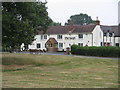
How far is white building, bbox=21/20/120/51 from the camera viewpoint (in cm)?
6078

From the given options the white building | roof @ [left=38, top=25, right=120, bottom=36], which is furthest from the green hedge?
roof @ [left=38, top=25, right=120, bottom=36]

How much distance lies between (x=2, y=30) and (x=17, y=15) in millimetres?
2988

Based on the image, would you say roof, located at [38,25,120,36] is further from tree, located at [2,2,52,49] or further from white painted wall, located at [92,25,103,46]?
tree, located at [2,2,52,49]

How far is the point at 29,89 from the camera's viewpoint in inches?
387

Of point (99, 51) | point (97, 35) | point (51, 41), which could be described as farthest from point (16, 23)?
point (51, 41)

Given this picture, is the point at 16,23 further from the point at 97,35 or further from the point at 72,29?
the point at 72,29

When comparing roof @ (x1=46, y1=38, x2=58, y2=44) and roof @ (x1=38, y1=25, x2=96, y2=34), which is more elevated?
roof @ (x1=38, y1=25, x2=96, y2=34)

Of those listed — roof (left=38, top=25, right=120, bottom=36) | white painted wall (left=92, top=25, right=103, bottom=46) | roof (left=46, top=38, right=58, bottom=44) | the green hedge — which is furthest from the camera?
roof (left=46, top=38, right=58, bottom=44)

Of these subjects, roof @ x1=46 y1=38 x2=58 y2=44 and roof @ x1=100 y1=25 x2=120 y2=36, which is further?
roof @ x1=100 y1=25 x2=120 y2=36

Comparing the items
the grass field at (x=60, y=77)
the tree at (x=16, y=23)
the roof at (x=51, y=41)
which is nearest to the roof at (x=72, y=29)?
the roof at (x=51, y=41)

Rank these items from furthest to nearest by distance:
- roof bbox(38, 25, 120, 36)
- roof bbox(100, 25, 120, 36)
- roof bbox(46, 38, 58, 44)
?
roof bbox(100, 25, 120, 36)
roof bbox(46, 38, 58, 44)
roof bbox(38, 25, 120, 36)

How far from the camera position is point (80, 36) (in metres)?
61.8

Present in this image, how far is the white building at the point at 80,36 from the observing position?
60781 millimetres

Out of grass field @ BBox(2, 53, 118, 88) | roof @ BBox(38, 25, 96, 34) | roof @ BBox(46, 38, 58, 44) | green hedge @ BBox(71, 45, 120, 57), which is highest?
roof @ BBox(38, 25, 96, 34)
